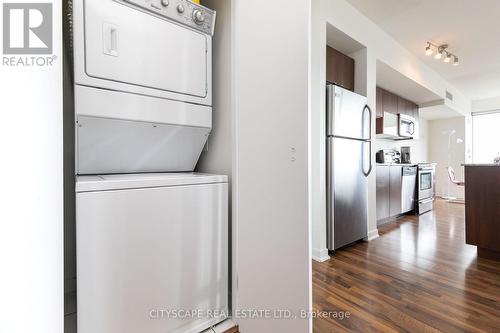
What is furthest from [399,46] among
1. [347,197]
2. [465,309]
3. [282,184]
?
[282,184]

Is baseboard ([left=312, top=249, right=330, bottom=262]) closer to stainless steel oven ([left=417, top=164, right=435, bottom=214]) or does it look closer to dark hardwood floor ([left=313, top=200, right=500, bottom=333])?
dark hardwood floor ([left=313, top=200, right=500, bottom=333])

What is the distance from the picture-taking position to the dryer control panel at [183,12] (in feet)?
3.56

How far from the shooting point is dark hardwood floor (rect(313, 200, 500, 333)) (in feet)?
4.16

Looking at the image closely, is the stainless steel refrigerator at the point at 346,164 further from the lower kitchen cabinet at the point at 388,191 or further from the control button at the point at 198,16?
the control button at the point at 198,16

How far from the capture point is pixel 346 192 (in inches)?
92.7

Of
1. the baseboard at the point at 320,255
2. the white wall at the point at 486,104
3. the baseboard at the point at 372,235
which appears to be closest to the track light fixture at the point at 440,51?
the baseboard at the point at 372,235

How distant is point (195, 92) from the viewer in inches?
48.6

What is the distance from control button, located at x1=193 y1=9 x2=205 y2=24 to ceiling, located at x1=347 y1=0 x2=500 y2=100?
6.83 feet

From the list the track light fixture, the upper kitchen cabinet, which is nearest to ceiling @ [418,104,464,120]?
the track light fixture

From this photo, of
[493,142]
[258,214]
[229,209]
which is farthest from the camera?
[493,142]

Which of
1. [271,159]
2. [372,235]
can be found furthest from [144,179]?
[372,235]

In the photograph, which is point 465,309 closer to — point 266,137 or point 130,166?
point 266,137

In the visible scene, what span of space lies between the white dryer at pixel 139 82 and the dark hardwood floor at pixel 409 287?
1.31 metres

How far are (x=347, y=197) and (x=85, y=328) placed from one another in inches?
87.2
